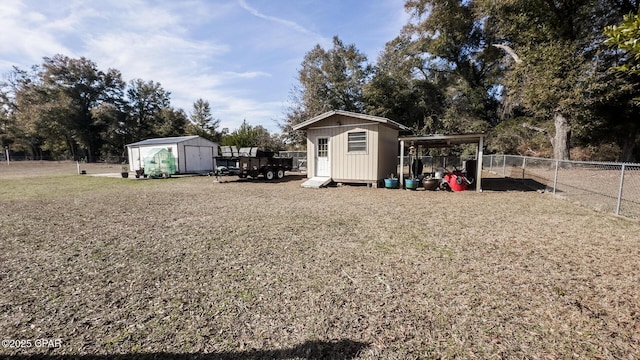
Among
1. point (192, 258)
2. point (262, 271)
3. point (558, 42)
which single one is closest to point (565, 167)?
point (558, 42)

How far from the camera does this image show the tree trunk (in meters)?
13.2

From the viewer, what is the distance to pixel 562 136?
1348 centimetres

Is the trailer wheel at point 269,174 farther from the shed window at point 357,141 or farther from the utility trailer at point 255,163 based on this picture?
the shed window at point 357,141

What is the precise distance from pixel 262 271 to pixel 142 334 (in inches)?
54.0

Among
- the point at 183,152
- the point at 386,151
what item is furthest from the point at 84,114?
the point at 386,151

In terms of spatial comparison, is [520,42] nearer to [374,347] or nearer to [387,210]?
[387,210]

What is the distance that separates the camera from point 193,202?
7.91 metres

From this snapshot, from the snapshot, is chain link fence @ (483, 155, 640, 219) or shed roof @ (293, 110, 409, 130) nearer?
chain link fence @ (483, 155, 640, 219)

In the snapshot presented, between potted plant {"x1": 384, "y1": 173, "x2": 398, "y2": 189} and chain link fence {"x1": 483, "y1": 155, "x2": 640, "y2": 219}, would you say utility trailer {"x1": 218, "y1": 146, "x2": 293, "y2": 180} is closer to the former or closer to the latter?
potted plant {"x1": 384, "y1": 173, "x2": 398, "y2": 189}

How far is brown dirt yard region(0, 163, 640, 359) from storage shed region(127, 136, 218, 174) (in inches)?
509

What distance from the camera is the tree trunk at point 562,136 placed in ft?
43.4

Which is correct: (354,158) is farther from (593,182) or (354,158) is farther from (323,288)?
(323,288)

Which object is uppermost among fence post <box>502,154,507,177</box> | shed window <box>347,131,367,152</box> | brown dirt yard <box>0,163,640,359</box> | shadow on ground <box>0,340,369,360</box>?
shed window <box>347,131,367,152</box>

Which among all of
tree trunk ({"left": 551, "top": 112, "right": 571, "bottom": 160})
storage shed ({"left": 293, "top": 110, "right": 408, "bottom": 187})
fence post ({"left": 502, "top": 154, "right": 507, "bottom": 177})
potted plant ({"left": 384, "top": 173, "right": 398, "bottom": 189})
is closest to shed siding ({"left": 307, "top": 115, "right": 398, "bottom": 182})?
storage shed ({"left": 293, "top": 110, "right": 408, "bottom": 187})
